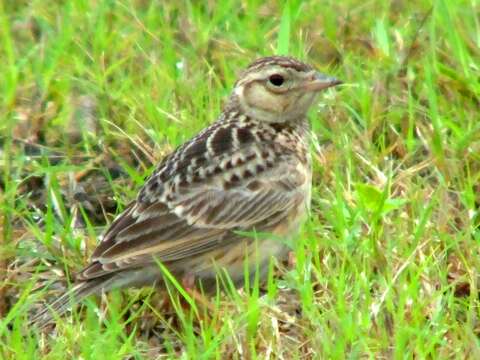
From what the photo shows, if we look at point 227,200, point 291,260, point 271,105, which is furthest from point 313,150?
point 227,200

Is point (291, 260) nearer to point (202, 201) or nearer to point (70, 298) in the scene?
point (202, 201)

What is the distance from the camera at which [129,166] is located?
343 inches

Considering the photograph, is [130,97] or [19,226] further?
[130,97]

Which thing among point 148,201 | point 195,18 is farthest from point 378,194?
point 195,18

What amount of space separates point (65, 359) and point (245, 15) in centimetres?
411

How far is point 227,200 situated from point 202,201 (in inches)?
5.6

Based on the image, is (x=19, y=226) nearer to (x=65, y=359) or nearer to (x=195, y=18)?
(x=65, y=359)

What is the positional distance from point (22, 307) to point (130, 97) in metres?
2.30

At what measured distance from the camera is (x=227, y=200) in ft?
24.7

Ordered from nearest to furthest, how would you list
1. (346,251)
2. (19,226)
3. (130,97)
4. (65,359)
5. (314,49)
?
(65,359), (346,251), (19,226), (130,97), (314,49)

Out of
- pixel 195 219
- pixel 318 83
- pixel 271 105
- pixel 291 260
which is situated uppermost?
pixel 318 83

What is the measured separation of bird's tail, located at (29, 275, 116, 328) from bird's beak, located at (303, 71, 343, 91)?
1.61 metres

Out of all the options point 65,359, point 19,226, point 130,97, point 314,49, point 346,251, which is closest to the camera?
point 65,359

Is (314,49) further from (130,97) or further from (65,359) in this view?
(65,359)
